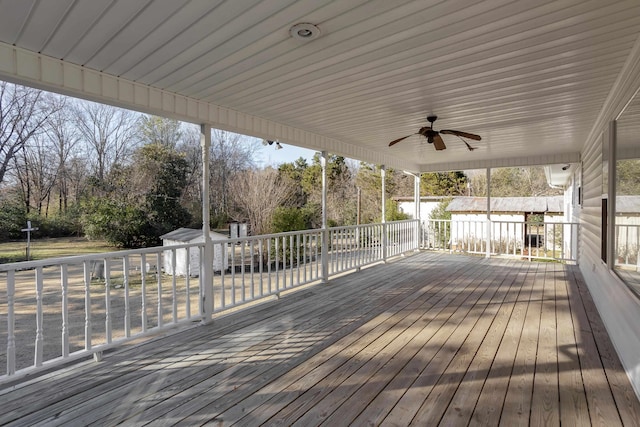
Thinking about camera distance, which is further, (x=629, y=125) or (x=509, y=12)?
(x=629, y=125)

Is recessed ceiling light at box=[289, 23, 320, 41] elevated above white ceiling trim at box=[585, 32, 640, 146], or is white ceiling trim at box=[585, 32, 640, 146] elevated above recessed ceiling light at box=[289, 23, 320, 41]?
recessed ceiling light at box=[289, 23, 320, 41]

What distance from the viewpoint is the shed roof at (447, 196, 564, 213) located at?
529 inches

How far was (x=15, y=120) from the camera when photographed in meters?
9.67

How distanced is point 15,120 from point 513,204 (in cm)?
1842

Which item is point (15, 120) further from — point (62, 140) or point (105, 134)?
point (105, 134)

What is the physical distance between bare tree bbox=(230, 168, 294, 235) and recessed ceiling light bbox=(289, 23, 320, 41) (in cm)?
1008

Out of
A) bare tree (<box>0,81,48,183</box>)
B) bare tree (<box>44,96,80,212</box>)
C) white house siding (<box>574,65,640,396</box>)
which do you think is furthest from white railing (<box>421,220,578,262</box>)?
bare tree (<box>0,81,48,183</box>)

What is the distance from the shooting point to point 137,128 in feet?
40.6

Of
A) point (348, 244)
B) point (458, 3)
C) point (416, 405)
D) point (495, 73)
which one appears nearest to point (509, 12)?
point (458, 3)

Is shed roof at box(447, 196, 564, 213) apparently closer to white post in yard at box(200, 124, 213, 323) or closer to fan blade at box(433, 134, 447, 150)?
fan blade at box(433, 134, 447, 150)

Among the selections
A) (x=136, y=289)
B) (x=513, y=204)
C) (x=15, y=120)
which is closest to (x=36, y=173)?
(x=15, y=120)

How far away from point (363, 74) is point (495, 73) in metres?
1.12

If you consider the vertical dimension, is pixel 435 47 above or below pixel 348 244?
above

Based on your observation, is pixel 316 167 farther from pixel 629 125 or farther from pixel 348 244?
pixel 629 125
